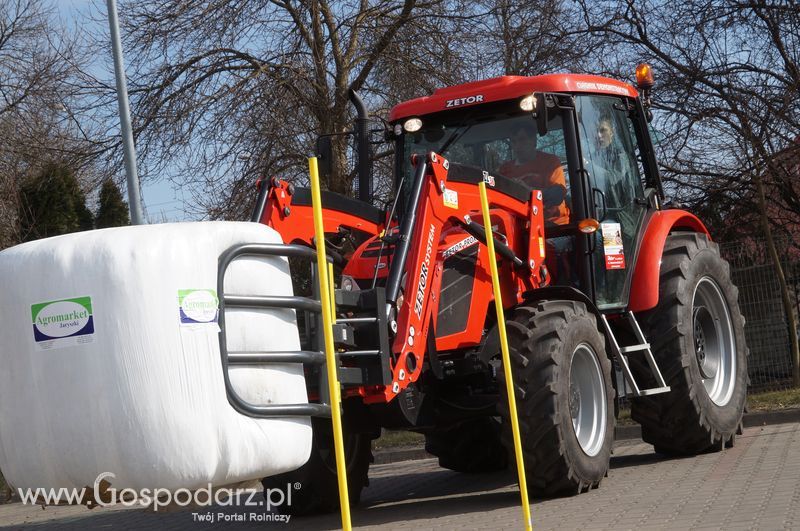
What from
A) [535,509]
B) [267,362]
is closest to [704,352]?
[535,509]

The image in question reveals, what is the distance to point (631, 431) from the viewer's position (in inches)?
471

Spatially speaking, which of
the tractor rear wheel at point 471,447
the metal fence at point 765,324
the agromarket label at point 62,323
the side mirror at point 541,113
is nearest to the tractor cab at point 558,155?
the side mirror at point 541,113

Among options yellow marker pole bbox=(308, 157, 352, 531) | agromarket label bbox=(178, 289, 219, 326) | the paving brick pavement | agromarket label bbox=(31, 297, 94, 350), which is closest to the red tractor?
the paving brick pavement

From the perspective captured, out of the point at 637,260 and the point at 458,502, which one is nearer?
the point at 458,502

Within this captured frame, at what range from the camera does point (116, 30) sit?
14578 mm

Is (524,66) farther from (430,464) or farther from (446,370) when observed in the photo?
(446,370)

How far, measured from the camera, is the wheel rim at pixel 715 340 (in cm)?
970

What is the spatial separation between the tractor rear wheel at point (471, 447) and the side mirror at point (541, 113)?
9.18ft

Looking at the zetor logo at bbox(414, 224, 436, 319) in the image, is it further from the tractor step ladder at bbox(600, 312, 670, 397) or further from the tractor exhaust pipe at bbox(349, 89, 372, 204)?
the tractor step ladder at bbox(600, 312, 670, 397)

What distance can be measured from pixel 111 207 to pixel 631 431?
1290 cm

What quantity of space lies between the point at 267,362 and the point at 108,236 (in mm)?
838

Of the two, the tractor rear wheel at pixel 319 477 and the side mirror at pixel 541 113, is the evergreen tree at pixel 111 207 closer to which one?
the tractor rear wheel at pixel 319 477

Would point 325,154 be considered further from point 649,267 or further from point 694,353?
point 694,353

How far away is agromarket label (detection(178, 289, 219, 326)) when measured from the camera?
4.44 m
